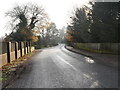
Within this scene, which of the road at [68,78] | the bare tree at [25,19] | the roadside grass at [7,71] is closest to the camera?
the road at [68,78]

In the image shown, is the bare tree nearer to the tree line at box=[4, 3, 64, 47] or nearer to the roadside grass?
the tree line at box=[4, 3, 64, 47]

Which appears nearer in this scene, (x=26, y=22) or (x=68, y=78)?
(x=68, y=78)

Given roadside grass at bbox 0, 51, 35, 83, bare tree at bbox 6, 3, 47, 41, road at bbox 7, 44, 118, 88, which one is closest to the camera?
road at bbox 7, 44, 118, 88

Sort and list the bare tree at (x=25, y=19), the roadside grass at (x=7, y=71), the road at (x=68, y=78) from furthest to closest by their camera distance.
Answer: the bare tree at (x=25, y=19)
the roadside grass at (x=7, y=71)
the road at (x=68, y=78)

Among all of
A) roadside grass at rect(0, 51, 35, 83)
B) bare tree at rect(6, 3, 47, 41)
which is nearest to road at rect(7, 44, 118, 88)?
roadside grass at rect(0, 51, 35, 83)

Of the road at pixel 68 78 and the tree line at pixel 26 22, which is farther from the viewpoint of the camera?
the tree line at pixel 26 22

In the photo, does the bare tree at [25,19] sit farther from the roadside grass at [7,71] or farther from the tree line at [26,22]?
the roadside grass at [7,71]

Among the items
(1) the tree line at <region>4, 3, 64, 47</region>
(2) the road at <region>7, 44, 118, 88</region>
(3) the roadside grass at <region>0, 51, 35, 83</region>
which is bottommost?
(3) the roadside grass at <region>0, 51, 35, 83</region>

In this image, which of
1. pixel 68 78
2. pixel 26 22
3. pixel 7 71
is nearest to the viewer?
pixel 68 78

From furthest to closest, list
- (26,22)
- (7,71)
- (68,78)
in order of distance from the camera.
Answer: (26,22) < (7,71) < (68,78)

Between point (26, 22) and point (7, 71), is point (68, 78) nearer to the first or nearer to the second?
point (7, 71)

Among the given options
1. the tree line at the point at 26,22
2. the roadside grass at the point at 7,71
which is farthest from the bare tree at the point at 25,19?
the roadside grass at the point at 7,71

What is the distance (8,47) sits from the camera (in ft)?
49.4

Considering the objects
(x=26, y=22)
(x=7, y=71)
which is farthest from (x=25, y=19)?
(x=7, y=71)
